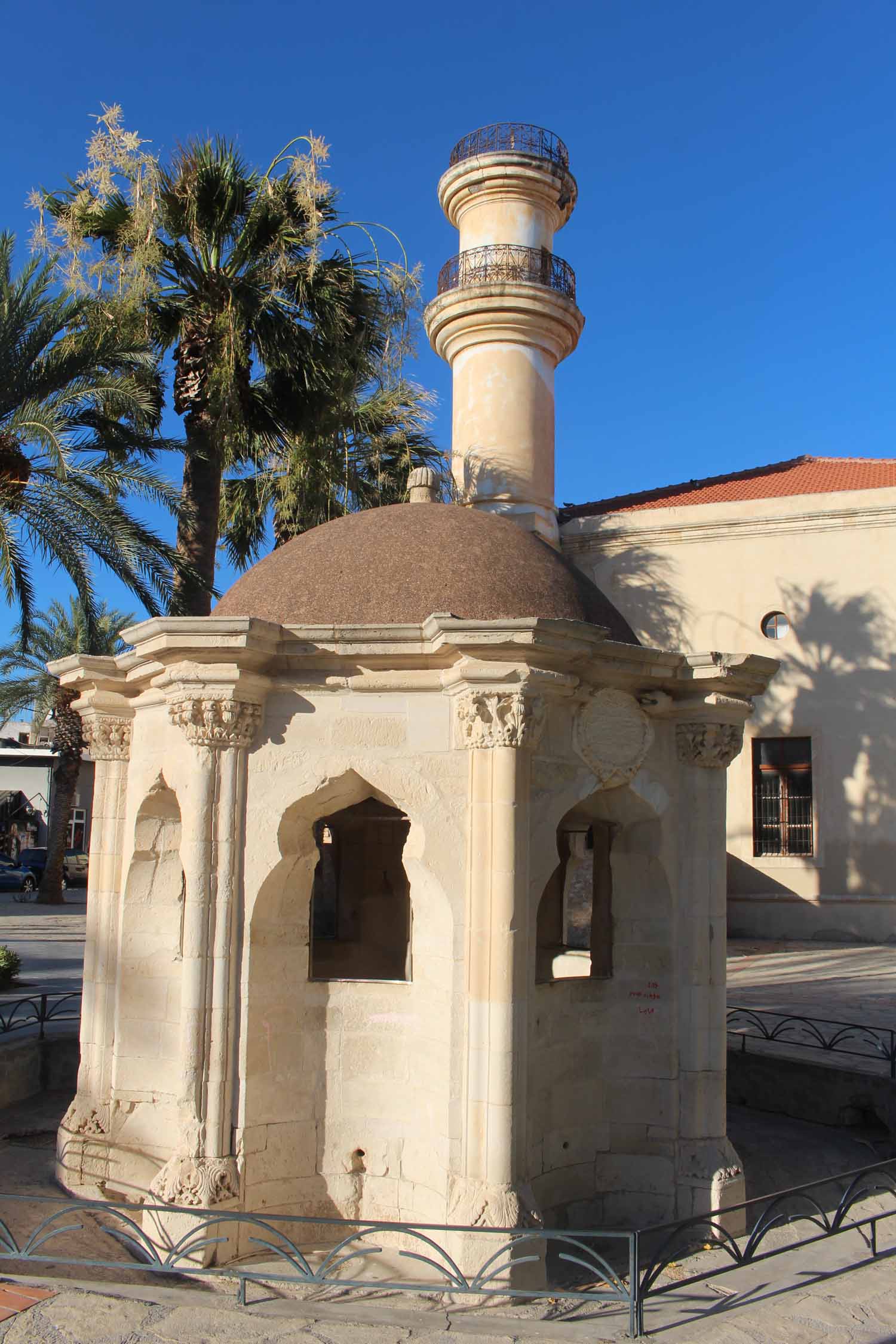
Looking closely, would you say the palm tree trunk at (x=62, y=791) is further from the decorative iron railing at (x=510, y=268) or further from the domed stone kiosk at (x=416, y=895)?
the domed stone kiosk at (x=416, y=895)

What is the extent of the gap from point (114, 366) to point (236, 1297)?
10622 mm

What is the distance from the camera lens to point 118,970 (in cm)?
831

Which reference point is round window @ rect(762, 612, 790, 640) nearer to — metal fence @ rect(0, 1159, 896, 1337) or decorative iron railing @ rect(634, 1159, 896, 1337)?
decorative iron railing @ rect(634, 1159, 896, 1337)

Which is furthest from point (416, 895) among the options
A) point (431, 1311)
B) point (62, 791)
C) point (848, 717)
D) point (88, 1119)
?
point (62, 791)

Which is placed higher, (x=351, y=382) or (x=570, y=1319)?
(x=351, y=382)

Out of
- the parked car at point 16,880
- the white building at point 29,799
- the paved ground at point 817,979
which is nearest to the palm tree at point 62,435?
the paved ground at point 817,979

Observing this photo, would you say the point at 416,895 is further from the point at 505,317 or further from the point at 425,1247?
the point at 505,317

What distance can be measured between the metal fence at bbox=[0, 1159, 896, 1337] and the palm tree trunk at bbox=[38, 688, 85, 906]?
1927cm

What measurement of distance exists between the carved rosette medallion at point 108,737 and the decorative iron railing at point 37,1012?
287 cm

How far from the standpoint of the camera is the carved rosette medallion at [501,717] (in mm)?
6777

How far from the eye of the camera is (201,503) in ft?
47.4

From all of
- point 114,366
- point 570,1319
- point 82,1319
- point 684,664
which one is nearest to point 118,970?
point 82,1319

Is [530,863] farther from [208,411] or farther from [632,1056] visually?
[208,411]

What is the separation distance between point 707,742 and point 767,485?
63.3ft
